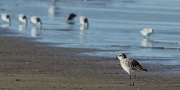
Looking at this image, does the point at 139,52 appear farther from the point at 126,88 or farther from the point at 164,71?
the point at 126,88

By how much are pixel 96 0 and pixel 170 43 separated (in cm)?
4108

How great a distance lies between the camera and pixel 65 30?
97.2 feet

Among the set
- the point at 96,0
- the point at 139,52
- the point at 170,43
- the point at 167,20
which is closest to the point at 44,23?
the point at 167,20

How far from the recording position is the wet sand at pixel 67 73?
12.7 meters

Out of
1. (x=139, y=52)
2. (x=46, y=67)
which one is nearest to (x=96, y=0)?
(x=139, y=52)

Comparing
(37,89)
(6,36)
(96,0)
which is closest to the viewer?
(37,89)

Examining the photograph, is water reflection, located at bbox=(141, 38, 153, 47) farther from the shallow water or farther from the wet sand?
the wet sand

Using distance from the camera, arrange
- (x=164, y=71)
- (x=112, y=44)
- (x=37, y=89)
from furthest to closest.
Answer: (x=112, y=44) < (x=164, y=71) < (x=37, y=89)

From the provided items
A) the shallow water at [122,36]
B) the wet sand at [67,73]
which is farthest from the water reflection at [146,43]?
the wet sand at [67,73]

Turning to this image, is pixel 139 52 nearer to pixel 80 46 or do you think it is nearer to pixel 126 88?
pixel 80 46

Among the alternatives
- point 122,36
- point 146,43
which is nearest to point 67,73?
point 146,43

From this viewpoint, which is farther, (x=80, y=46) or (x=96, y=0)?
(x=96, y=0)

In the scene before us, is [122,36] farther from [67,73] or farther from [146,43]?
[67,73]

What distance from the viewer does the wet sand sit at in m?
12.7
